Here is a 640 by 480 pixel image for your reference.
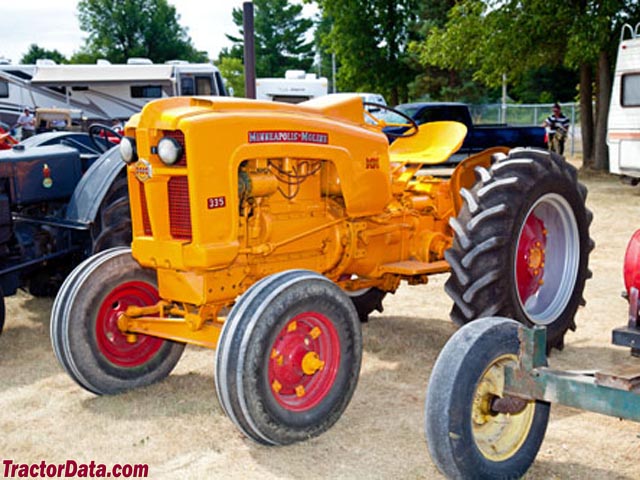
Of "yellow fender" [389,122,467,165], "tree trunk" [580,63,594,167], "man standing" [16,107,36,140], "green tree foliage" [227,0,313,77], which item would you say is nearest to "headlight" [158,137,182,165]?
"yellow fender" [389,122,467,165]

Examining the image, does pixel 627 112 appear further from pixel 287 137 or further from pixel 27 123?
pixel 27 123

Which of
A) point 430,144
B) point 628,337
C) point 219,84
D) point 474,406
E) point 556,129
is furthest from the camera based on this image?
point 556,129

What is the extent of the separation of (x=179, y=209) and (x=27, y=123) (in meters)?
12.4

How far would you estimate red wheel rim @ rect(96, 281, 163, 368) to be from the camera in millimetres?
4742

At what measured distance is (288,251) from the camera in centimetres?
475

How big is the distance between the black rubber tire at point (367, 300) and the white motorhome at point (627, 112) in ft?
29.1

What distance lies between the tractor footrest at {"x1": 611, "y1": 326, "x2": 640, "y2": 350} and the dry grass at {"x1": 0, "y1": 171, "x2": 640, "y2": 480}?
2.26ft

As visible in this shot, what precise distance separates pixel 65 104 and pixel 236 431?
591 inches

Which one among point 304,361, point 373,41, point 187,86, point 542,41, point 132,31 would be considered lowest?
point 304,361

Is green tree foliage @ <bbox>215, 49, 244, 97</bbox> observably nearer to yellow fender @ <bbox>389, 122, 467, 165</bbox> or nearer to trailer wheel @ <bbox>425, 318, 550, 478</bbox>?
yellow fender @ <bbox>389, 122, 467, 165</bbox>

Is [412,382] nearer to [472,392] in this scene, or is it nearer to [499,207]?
[499,207]

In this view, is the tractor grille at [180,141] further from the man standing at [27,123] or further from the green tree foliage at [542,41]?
the green tree foliage at [542,41]

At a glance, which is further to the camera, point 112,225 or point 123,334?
point 112,225

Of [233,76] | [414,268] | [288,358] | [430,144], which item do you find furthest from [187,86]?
[233,76]
